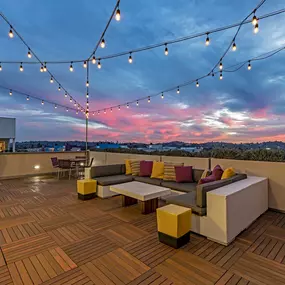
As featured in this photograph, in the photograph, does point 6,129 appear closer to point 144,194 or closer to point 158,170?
point 158,170

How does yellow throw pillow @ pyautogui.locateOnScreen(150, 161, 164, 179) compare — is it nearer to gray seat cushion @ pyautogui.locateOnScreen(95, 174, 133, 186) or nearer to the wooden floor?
gray seat cushion @ pyautogui.locateOnScreen(95, 174, 133, 186)

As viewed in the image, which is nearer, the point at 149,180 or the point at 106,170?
the point at 149,180

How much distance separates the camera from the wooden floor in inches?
75.5

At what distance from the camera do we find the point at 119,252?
2369 millimetres

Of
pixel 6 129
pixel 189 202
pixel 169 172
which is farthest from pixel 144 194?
pixel 6 129

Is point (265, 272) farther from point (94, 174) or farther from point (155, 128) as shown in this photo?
point (155, 128)

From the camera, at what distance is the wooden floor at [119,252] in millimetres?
1918

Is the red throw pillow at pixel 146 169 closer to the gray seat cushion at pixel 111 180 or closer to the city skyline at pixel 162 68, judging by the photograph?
the gray seat cushion at pixel 111 180

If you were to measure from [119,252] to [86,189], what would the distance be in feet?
7.82

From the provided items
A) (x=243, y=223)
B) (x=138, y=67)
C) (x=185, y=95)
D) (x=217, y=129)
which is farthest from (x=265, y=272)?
(x=138, y=67)

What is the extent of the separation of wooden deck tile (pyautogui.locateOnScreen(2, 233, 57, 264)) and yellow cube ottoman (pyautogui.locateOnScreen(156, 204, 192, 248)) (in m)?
1.39

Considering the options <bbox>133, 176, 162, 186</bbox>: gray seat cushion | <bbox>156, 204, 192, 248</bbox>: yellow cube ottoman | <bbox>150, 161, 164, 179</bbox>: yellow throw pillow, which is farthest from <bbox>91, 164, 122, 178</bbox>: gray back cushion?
<bbox>156, 204, 192, 248</bbox>: yellow cube ottoman

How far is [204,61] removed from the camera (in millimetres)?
5816

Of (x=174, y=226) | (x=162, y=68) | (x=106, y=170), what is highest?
(x=162, y=68)
